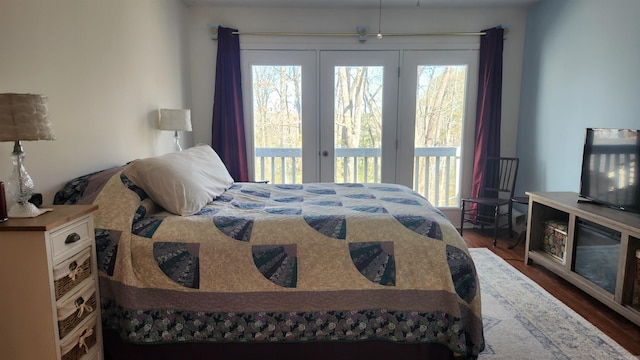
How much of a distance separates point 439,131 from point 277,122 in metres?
1.91

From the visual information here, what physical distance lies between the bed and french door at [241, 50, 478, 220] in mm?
2508

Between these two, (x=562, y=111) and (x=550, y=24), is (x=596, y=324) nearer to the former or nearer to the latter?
(x=562, y=111)

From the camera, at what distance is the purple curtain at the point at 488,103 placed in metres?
4.11

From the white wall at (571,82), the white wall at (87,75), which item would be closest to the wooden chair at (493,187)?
the white wall at (571,82)

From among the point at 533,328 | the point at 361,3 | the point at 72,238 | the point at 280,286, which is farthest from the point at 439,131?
the point at 72,238

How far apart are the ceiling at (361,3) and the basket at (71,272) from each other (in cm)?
318

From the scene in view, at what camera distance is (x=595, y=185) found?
9.16 feet

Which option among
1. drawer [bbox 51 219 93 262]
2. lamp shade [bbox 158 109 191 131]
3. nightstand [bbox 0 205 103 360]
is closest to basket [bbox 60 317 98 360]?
nightstand [bbox 0 205 103 360]

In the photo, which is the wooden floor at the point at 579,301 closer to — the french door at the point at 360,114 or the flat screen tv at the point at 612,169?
the flat screen tv at the point at 612,169

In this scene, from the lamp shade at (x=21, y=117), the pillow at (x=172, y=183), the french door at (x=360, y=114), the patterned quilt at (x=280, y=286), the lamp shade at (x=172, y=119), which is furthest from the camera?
the french door at (x=360, y=114)

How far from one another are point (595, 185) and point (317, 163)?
2.63 metres

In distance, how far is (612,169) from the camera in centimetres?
264

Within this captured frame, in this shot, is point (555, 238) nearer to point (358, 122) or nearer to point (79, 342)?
point (358, 122)

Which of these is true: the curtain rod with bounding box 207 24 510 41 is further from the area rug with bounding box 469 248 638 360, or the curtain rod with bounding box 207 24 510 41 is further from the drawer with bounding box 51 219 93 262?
the drawer with bounding box 51 219 93 262
